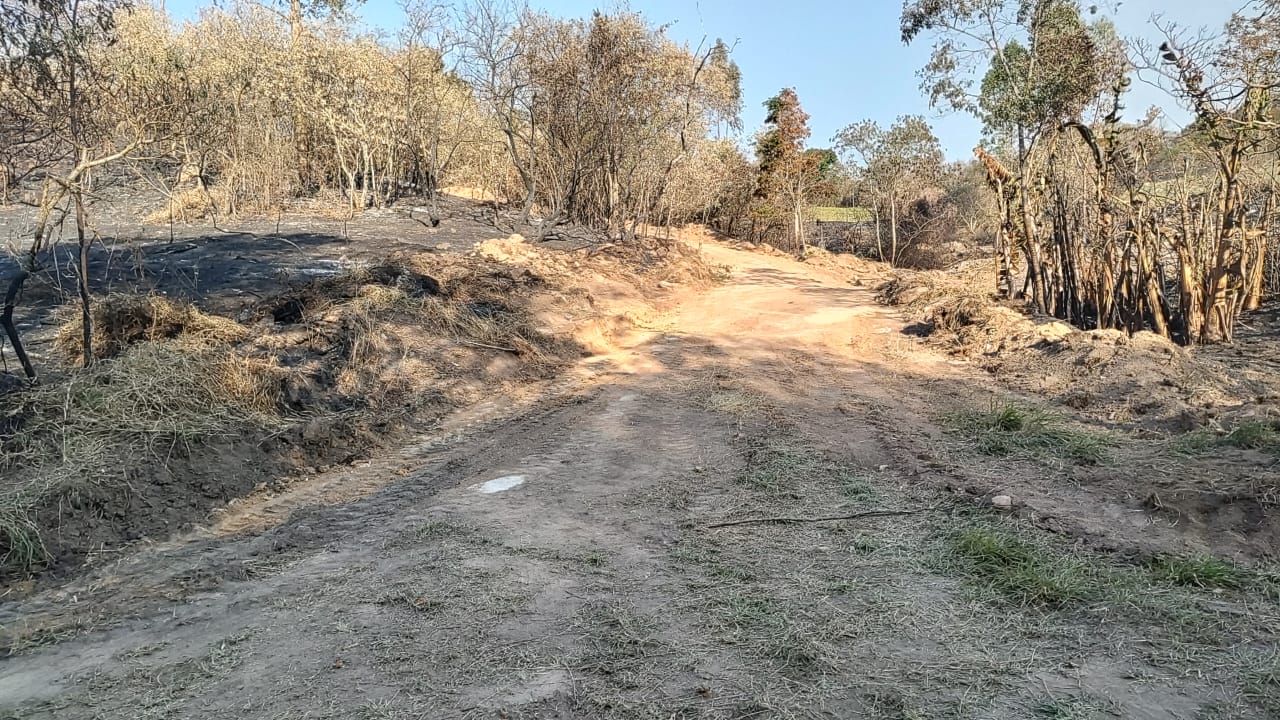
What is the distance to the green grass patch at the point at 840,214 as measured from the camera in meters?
25.6

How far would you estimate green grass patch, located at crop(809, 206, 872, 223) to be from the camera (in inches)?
1008

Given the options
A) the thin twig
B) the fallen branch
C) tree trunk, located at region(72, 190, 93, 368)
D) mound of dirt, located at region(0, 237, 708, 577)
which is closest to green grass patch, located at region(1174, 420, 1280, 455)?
the fallen branch

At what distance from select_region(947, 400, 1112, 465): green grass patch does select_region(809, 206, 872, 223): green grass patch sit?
2038 centimetres

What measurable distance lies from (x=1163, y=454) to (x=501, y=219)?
14.6 meters

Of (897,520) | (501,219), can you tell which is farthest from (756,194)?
(897,520)

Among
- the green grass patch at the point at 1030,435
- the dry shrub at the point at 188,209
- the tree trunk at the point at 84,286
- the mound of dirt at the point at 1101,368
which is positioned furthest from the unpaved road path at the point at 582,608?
the dry shrub at the point at 188,209

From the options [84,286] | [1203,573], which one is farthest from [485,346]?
[1203,573]

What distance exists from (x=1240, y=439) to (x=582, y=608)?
4.27m

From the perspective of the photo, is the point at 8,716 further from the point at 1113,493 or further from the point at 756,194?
the point at 756,194

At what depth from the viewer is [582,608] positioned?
313 centimetres

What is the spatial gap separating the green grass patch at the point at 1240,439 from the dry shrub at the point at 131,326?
724 centimetres

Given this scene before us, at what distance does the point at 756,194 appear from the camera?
973 inches

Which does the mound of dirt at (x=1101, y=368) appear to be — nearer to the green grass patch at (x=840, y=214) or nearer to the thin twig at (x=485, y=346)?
the thin twig at (x=485, y=346)

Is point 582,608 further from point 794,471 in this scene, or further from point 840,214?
point 840,214
